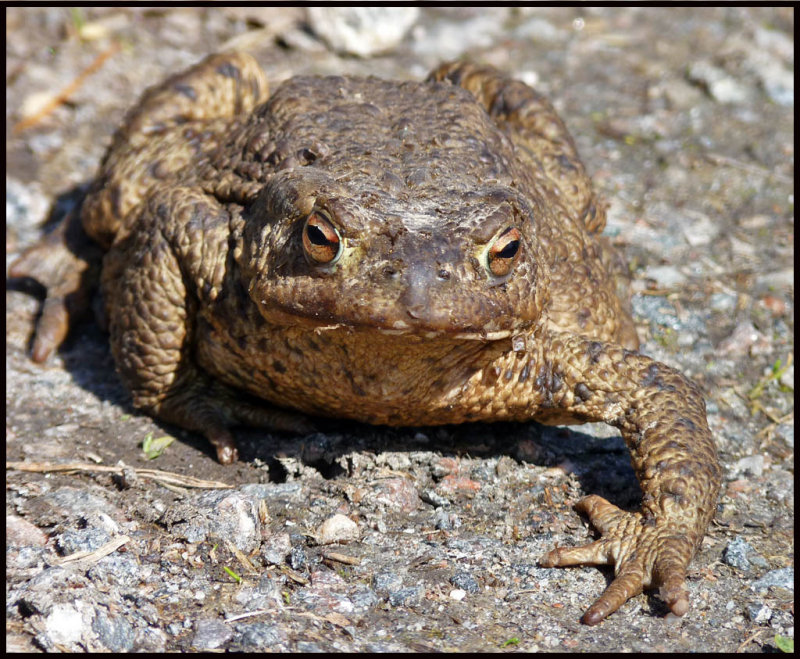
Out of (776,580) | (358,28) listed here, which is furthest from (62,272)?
(776,580)

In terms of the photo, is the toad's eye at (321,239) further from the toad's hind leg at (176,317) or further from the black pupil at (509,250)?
the toad's hind leg at (176,317)

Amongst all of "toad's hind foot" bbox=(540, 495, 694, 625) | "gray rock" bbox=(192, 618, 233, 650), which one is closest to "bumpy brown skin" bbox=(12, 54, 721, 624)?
"toad's hind foot" bbox=(540, 495, 694, 625)

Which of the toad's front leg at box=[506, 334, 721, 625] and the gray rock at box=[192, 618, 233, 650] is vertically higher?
the toad's front leg at box=[506, 334, 721, 625]

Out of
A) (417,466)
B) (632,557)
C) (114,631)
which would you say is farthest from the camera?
(417,466)

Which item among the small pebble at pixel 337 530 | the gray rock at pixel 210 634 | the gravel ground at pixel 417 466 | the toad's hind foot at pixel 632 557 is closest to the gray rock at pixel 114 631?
the gravel ground at pixel 417 466

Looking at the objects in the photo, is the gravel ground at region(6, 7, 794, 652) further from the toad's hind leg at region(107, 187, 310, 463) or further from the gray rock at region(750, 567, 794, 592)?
the toad's hind leg at region(107, 187, 310, 463)

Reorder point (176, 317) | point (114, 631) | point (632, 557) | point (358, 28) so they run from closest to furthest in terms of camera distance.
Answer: point (114, 631) → point (632, 557) → point (176, 317) → point (358, 28)

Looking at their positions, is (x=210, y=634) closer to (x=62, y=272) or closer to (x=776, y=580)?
(x=776, y=580)

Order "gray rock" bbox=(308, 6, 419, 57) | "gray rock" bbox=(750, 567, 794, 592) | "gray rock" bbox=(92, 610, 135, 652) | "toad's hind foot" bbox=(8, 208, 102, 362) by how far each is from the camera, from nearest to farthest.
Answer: "gray rock" bbox=(92, 610, 135, 652), "gray rock" bbox=(750, 567, 794, 592), "toad's hind foot" bbox=(8, 208, 102, 362), "gray rock" bbox=(308, 6, 419, 57)
